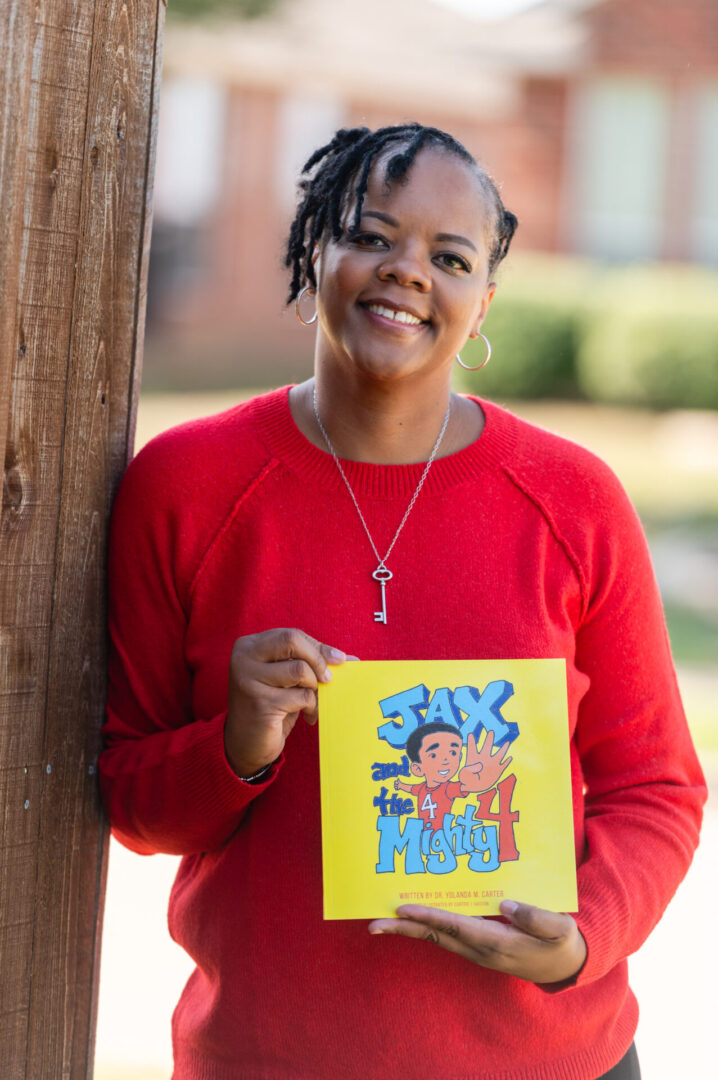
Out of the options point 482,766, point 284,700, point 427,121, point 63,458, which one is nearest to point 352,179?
point 63,458

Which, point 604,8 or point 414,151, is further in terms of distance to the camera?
point 604,8

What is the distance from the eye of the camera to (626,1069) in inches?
85.6

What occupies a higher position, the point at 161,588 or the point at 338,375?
the point at 338,375

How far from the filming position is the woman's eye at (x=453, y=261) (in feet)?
6.87

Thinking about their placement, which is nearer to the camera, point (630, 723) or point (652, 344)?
point (630, 723)

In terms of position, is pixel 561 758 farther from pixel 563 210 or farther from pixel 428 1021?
pixel 563 210

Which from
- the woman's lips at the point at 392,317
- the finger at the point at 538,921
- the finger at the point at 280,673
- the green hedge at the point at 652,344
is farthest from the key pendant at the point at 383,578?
the green hedge at the point at 652,344

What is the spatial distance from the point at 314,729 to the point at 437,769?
229 mm

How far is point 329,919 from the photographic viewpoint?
1.96m

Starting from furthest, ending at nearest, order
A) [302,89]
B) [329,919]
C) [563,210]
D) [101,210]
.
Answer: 1. [302,89]
2. [563,210]
3. [101,210]
4. [329,919]

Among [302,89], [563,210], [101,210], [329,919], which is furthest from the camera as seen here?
[302,89]

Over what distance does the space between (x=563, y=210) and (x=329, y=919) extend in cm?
1862

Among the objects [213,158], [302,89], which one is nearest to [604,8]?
[302,89]

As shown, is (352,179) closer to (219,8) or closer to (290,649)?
(290,649)
